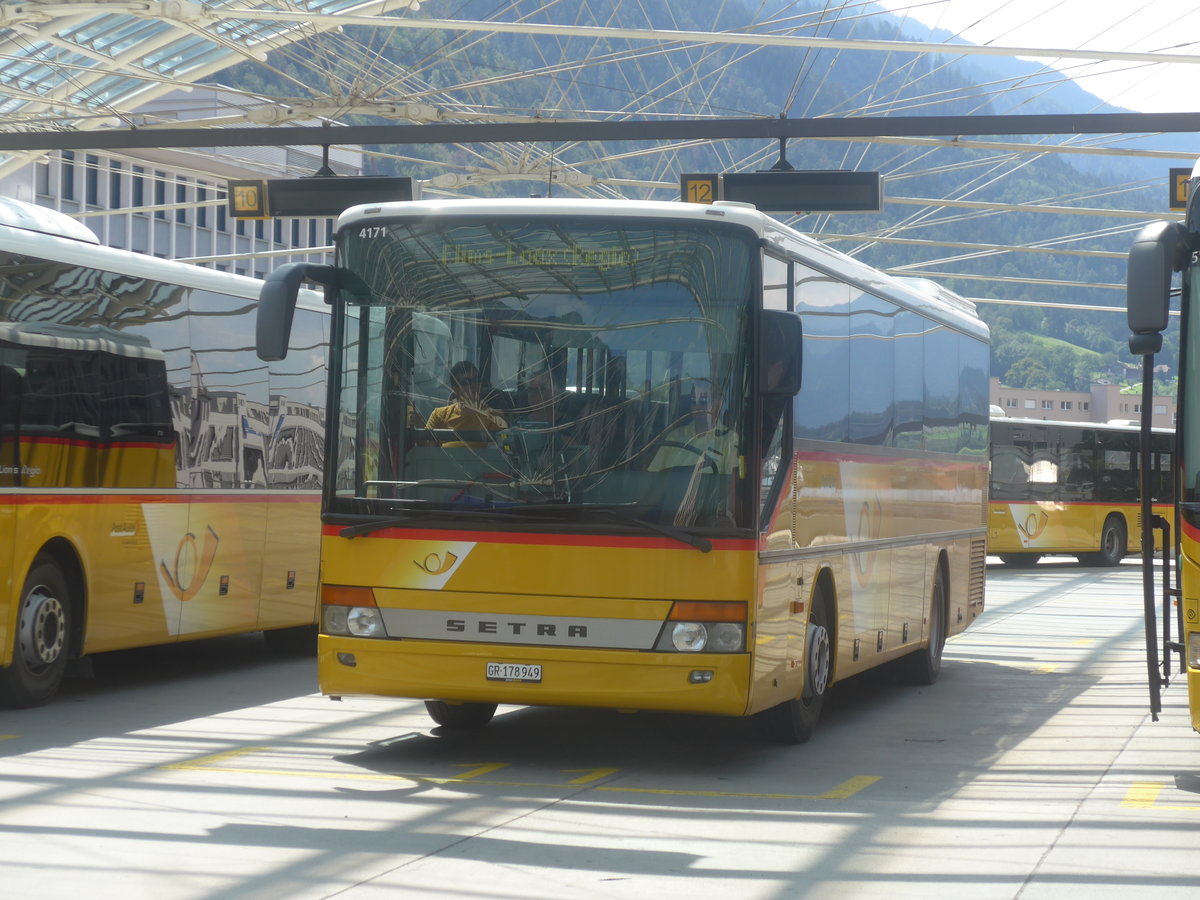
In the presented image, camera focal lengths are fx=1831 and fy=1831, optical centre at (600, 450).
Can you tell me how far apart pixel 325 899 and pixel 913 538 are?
326 inches

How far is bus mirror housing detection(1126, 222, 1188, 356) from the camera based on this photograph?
8.69m

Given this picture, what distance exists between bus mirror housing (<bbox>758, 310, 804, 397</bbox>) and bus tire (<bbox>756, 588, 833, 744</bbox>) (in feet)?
6.29

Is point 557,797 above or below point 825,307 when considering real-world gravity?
below

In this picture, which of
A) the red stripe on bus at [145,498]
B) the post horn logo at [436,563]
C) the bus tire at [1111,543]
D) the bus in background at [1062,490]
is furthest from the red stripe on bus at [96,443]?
the bus tire at [1111,543]

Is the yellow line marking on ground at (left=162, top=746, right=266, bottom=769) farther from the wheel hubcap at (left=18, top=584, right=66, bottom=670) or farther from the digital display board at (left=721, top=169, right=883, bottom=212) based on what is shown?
the digital display board at (left=721, top=169, right=883, bottom=212)

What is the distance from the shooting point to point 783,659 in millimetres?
10086

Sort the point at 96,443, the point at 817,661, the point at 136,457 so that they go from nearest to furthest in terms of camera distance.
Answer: the point at 817,661
the point at 96,443
the point at 136,457

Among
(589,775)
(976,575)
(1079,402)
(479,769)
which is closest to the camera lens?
(589,775)

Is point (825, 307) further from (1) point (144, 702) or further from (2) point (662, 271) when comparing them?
(1) point (144, 702)

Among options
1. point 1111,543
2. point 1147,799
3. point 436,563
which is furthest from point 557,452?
→ point 1111,543

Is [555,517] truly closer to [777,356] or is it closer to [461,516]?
[461,516]

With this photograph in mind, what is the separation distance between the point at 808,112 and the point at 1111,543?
1225 centimetres

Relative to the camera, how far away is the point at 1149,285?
8.73 m

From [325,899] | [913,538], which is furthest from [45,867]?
[913,538]
